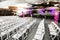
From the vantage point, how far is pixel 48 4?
15156mm

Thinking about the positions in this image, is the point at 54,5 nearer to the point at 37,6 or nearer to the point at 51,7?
the point at 51,7

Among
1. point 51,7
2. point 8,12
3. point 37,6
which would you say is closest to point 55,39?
point 51,7

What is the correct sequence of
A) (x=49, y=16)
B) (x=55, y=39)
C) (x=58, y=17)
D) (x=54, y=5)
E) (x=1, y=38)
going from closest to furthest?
(x=1, y=38) → (x=55, y=39) → (x=58, y=17) → (x=49, y=16) → (x=54, y=5)

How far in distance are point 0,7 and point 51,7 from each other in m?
6.91

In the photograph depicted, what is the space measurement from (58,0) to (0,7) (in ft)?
25.2

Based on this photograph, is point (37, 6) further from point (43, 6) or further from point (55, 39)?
point (55, 39)

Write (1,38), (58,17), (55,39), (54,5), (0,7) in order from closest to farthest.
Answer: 1. (1,38)
2. (55,39)
3. (58,17)
4. (54,5)
5. (0,7)

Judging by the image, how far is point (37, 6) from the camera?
635 inches

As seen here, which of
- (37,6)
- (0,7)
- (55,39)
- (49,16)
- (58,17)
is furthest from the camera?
(0,7)

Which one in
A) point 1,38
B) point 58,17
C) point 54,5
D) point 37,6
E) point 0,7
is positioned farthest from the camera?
point 0,7

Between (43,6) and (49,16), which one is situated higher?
(43,6)

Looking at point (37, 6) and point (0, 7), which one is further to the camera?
point (0, 7)

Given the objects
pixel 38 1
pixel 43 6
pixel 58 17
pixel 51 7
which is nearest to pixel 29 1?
pixel 38 1

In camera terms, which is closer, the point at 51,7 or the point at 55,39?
the point at 55,39
